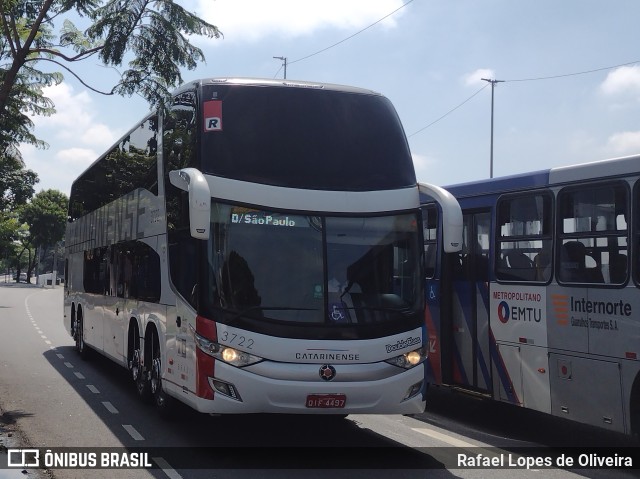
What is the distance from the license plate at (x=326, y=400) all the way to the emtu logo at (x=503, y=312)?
3.01 meters

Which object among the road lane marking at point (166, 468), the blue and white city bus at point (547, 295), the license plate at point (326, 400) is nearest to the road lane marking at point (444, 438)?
the blue and white city bus at point (547, 295)

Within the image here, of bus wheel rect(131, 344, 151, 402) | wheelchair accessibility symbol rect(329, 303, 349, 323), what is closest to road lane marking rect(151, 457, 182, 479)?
wheelchair accessibility symbol rect(329, 303, 349, 323)

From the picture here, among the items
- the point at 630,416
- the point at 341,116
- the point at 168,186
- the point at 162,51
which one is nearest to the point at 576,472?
the point at 630,416

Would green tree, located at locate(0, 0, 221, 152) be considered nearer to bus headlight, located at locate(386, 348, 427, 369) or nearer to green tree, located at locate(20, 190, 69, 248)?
bus headlight, located at locate(386, 348, 427, 369)

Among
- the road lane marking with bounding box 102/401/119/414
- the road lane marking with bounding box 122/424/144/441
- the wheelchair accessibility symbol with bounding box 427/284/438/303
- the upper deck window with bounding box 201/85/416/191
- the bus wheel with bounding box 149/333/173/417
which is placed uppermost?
the upper deck window with bounding box 201/85/416/191

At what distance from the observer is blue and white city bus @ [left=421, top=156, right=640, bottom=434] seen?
8.12 m

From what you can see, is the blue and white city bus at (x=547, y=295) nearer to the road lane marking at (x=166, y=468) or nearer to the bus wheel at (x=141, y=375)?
the bus wheel at (x=141, y=375)

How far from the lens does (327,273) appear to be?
8023 mm

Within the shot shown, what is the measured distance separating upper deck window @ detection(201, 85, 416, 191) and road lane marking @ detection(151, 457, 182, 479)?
9.47ft

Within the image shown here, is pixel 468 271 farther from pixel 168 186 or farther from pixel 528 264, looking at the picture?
pixel 168 186

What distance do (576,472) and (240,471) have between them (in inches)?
130

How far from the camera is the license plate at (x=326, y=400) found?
7703mm

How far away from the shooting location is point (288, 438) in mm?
9141

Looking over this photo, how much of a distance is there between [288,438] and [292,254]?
7.77 ft
